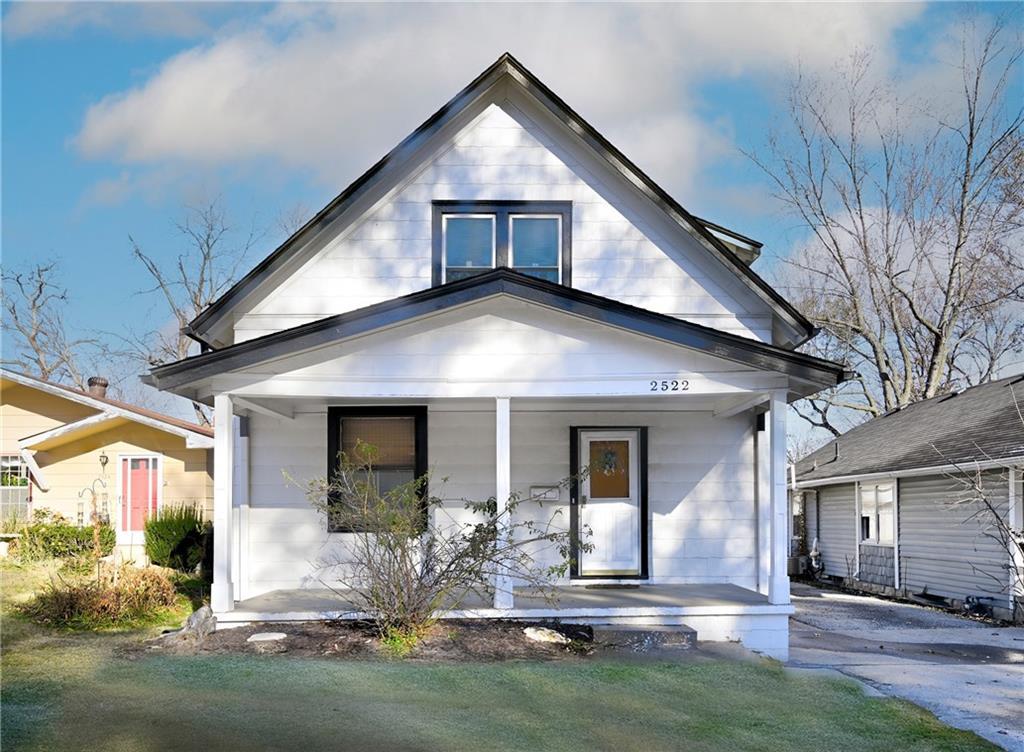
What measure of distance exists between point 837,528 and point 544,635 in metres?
17.3

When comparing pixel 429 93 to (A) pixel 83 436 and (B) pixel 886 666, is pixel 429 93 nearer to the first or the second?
(A) pixel 83 436

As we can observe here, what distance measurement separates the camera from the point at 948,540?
712 inches

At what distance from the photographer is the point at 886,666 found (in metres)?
10.1

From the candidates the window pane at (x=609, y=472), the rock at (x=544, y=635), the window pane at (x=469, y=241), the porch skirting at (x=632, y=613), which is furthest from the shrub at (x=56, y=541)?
the rock at (x=544, y=635)

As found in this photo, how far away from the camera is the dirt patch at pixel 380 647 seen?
8.96m

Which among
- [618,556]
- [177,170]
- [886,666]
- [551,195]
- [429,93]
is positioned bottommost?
[886,666]

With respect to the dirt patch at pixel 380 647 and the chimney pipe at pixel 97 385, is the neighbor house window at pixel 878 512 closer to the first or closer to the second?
the dirt patch at pixel 380 647

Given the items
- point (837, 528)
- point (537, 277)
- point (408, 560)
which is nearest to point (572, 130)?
point (537, 277)

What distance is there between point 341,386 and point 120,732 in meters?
4.64

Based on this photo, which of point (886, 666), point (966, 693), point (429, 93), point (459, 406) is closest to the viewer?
point (966, 693)

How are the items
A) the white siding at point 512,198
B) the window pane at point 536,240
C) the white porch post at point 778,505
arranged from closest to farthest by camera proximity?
the white porch post at point 778,505, the white siding at point 512,198, the window pane at point 536,240

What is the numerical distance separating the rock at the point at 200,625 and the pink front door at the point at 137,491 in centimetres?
843

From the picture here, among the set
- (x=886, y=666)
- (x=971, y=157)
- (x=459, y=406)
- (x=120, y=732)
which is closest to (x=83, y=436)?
(x=459, y=406)

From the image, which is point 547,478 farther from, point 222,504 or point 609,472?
point 222,504
